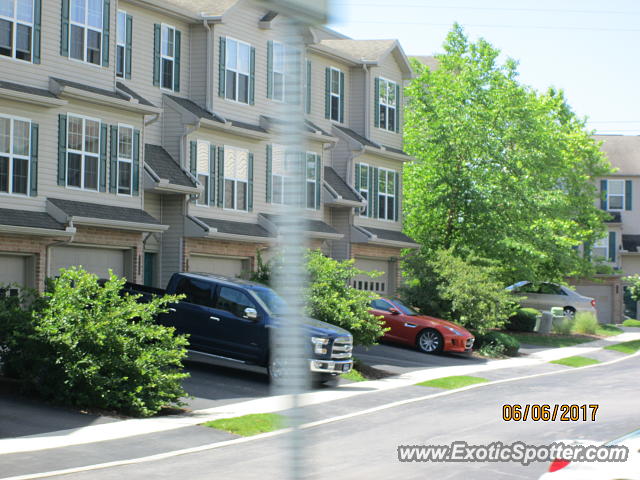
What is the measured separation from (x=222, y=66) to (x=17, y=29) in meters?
8.10

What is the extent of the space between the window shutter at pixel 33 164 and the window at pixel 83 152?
1.04 meters

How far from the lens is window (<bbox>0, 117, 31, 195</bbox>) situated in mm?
21234

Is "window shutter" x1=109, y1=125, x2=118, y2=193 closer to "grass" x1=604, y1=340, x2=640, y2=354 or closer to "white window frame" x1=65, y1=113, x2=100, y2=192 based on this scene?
"white window frame" x1=65, y1=113, x2=100, y2=192

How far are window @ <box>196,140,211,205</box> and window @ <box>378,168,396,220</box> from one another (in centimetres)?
991

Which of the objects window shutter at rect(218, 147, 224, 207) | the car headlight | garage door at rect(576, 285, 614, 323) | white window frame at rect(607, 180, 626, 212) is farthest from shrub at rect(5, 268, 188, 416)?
white window frame at rect(607, 180, 626, 212)

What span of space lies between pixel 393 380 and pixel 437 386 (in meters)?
1.32

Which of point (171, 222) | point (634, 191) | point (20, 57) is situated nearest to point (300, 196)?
point (20, 57)

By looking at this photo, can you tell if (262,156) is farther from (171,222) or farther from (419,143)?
(419,143)

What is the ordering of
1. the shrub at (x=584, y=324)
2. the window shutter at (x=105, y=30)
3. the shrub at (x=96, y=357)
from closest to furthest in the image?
1. the shrub at (x=96, y=357)
2. the window shutter at (x=105, y=30)
3. the shrub at (x=584, y=324)

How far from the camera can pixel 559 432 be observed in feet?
48.4

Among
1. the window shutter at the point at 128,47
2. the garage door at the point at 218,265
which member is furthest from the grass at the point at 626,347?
the window shutter at the point at 128,47

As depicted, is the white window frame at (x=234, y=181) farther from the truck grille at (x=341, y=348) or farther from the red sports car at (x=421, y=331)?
the truck grille at (x=341, y=348)

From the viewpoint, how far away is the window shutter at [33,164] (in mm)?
21784

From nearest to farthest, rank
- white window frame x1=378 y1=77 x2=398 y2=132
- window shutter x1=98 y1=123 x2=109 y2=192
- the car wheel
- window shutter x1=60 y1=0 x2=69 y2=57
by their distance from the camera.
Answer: window shutter x1=60 y1=0 x2=69 y2=57 → window shutter x1=98 y1=123 x2=109 y2=192 → the car wheel → white window frame x1=378 y1=77 x2=398 y2=132
